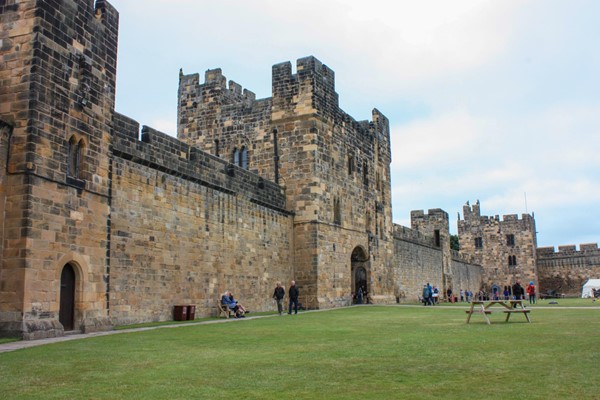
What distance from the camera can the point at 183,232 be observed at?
1877 cm

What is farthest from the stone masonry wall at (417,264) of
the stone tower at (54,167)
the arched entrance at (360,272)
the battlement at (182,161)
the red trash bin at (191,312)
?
the stone tower at (54,167)

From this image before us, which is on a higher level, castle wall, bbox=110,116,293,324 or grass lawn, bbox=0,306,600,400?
castle wall, bbox=110,116,293,324

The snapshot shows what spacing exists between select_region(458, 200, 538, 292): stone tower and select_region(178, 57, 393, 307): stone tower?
35.4 metres

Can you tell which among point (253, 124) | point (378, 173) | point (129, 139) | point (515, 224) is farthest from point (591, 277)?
point (129, 139)

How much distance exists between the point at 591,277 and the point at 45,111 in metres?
59.2

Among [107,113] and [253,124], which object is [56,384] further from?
[253,124]

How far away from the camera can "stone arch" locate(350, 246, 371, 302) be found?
30341mm

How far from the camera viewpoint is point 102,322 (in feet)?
48.1

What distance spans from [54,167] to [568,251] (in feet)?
194

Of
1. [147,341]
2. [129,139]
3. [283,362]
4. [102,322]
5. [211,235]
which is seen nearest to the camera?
[283,362]

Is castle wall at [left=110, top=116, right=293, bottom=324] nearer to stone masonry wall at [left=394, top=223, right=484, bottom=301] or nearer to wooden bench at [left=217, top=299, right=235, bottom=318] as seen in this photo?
wooden bench at [left=217, top=299, right=235, bottom=318]

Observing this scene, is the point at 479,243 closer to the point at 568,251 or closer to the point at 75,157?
the point at 568,251

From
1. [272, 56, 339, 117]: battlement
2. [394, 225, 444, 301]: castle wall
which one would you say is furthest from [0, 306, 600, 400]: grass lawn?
[394, 225, 444, 301]: castle wall

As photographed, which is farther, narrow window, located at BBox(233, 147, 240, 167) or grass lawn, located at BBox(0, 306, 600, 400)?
narrow window, located at BBox(233, 147, 240, 167)
